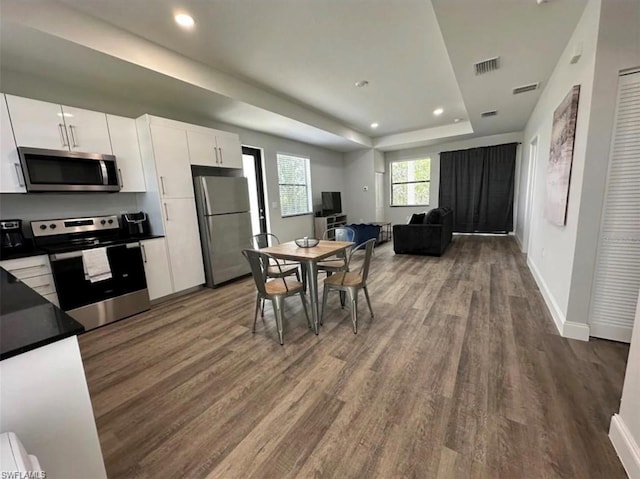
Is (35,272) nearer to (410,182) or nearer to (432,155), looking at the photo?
(410,182)

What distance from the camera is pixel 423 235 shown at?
517cm

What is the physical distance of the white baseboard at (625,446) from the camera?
1151mm

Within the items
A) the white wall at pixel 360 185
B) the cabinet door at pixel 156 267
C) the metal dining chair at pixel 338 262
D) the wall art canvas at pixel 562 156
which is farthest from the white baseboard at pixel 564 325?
the white wall at pixel 360 185

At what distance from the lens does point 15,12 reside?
1841 mm

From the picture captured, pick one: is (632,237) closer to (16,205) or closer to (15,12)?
(15,12)

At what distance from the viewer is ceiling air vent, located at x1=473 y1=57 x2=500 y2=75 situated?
2943mm

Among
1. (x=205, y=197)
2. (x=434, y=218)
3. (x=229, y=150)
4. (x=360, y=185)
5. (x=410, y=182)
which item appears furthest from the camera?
(x=410, y=182)

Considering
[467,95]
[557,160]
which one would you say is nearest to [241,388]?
[557,160]

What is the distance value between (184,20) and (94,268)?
2.48 m

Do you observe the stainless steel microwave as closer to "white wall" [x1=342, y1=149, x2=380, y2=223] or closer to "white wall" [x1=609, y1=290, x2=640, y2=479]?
"white wall" [x1=609, y1=290, x2=640, y2=479]

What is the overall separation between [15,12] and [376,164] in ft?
22.8

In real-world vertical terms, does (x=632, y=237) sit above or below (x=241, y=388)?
above

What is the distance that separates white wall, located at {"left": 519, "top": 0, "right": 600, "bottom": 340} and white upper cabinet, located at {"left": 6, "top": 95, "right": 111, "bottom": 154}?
4.48 meters

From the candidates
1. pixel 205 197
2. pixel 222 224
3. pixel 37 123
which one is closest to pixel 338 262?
pixel 222 224
